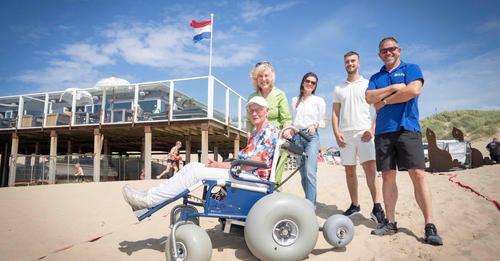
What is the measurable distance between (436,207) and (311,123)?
197 centimetres

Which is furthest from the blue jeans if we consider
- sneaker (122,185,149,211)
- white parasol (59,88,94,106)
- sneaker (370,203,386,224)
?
white parasol (59,88,94,106)

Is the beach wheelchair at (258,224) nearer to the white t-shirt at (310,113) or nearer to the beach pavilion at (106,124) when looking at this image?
the white t-shirt at (310,113)

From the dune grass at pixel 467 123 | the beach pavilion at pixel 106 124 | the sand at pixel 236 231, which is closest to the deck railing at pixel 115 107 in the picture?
the beach pavilion at pixel 106 124

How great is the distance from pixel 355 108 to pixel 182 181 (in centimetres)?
218

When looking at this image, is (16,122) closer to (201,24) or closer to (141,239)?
(201,24)

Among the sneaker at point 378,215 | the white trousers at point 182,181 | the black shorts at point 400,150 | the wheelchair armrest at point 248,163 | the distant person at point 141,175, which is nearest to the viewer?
the wheelchair armrest at point 248,163

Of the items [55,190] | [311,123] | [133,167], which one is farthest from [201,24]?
[311,123]

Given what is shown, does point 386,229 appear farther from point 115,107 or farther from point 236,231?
point 115,107

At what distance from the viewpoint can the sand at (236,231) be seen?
2863 millimetres

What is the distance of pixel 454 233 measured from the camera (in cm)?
320

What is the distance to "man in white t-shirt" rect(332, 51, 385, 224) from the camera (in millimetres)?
3775

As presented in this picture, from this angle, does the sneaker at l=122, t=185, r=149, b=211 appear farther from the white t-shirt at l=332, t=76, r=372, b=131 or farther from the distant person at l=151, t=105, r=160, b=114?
the distant person at l=151, t=105, r=160, b=114

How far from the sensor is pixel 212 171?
2889 millimetres

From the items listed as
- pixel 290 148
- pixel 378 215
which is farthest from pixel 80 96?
pixel 378 215
